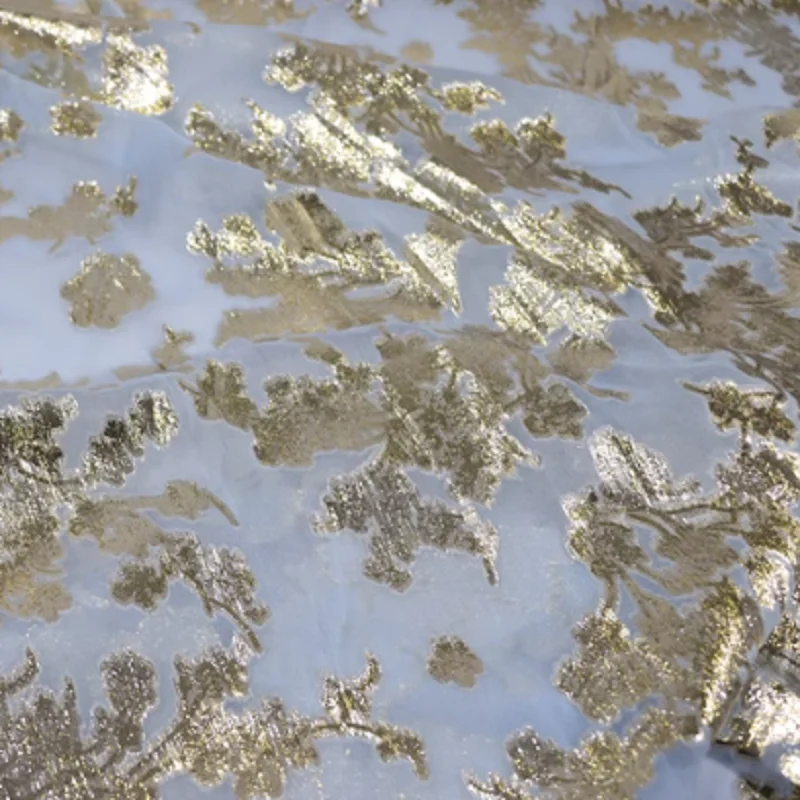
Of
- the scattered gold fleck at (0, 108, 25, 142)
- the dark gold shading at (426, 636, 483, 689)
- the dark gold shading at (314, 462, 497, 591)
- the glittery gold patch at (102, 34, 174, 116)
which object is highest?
the glittery gold patch at (102, 34, 174, 116)

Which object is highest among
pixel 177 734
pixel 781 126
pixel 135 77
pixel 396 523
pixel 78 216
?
pixel 781 126

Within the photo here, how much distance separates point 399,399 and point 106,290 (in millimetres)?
327

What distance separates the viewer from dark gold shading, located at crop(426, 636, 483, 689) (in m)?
0.82

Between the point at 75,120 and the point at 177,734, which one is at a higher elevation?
the point at 75,120

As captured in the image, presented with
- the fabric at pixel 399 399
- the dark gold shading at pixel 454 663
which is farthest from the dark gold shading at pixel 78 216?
the dark gold shading at pixel 454 663

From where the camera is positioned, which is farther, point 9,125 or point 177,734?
point 9,125

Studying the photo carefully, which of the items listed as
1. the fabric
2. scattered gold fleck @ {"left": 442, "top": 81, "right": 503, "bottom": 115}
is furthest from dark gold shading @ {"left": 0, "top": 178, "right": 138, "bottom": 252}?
scattered gold fleck @ {"left": 442, "top": 81, "right": 503, "bottom": 115}

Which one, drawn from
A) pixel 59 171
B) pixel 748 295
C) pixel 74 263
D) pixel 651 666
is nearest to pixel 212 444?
pixel 74 263

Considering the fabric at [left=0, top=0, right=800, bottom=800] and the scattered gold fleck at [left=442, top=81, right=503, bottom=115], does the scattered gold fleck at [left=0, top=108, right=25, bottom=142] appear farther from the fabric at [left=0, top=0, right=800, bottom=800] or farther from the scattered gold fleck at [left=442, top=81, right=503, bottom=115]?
the scattered gold fleck at [left=442, top=81, right=503, bottom=115]

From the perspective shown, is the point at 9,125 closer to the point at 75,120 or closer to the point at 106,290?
the point at 75,120

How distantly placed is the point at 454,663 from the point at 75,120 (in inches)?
27.6

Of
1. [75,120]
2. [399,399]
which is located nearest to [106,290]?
[75,120]

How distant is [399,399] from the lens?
900mm

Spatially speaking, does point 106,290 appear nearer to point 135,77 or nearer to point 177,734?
point 135,77
